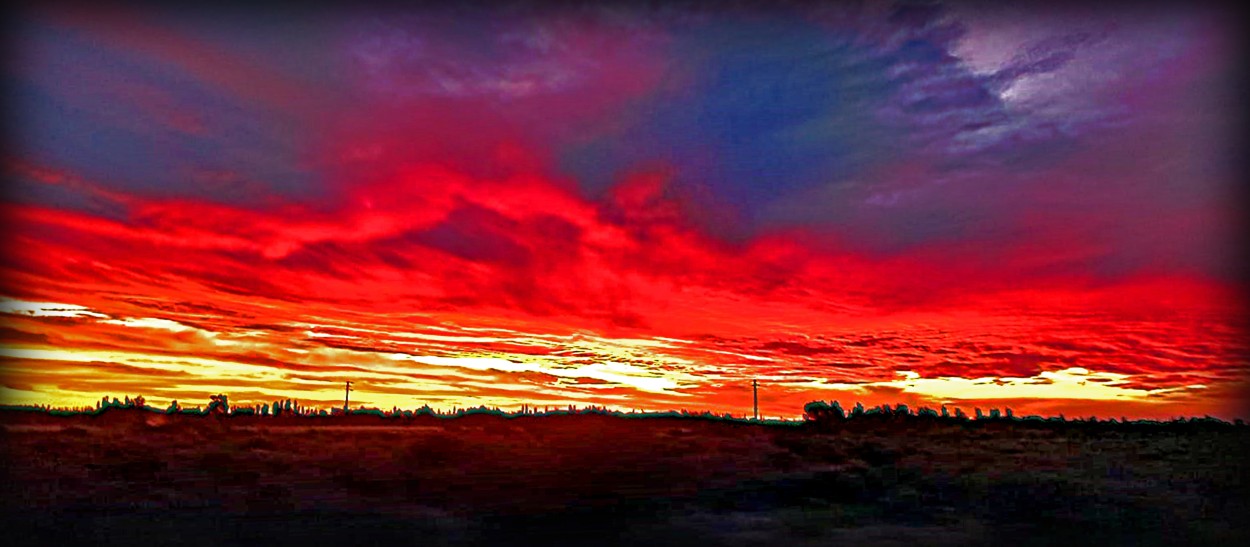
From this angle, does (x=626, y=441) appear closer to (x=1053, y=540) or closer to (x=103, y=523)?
(x=1053, y=540)

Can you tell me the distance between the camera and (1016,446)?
33.1 m

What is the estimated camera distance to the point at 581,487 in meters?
24.2

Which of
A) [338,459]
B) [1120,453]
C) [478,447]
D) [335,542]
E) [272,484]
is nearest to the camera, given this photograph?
[335,542]

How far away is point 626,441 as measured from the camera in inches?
1164

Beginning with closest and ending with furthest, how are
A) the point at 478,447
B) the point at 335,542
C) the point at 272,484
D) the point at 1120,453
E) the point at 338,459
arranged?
the point at 335,542, the point at 272,484, the point at 338,459, the point at 478,447, the point at 1120,453

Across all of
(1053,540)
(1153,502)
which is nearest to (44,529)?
(1053,540)

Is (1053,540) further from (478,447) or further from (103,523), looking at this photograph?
(103,523)

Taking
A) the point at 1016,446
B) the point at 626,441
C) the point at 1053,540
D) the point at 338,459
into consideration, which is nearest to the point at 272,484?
the point at 338,459

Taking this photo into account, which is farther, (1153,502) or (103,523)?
(1153,502)

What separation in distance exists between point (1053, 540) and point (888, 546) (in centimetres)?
432

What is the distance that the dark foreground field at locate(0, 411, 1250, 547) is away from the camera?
19.9 meters

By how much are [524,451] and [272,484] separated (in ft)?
26.6

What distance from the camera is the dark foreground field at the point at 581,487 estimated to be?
65.3ft

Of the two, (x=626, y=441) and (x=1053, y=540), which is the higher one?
(x=626, y=441)
